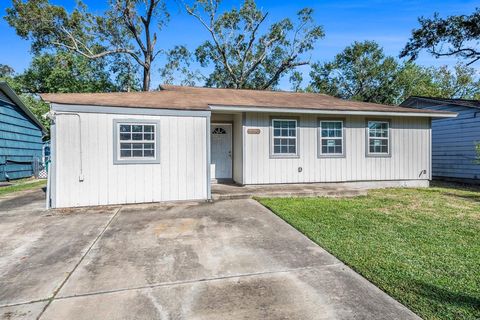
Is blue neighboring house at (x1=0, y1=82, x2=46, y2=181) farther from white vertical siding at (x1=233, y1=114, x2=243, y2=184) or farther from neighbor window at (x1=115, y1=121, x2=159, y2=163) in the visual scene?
white vertical siding at (x1=233, y1=114, x2=243, y2=184)

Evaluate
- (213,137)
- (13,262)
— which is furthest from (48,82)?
(13,262)

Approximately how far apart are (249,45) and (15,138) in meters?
17.5

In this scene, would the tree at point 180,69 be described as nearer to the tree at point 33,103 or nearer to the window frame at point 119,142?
the tree at point 33,103

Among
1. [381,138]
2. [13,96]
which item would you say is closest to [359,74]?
[381,138]

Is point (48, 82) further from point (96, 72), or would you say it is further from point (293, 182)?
point (293, 182)

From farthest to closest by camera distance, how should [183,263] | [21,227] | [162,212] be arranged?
[162,212] < [21,227] < [183,263]

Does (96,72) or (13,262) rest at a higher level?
(96,72)

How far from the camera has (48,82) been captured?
21.9 meters

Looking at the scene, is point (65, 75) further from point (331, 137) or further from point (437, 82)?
point (437, 82)

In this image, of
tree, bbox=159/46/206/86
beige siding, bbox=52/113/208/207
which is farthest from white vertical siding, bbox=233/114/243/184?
tree, bbox=159/46/206/86

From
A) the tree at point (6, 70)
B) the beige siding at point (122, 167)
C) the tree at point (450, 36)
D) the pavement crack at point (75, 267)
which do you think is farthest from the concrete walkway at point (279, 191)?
the tree at point (6, 70)

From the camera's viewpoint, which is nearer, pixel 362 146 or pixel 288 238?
pixel 288 238

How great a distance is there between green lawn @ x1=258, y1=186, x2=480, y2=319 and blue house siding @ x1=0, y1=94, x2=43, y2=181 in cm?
1200

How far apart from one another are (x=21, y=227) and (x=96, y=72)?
21746mm
